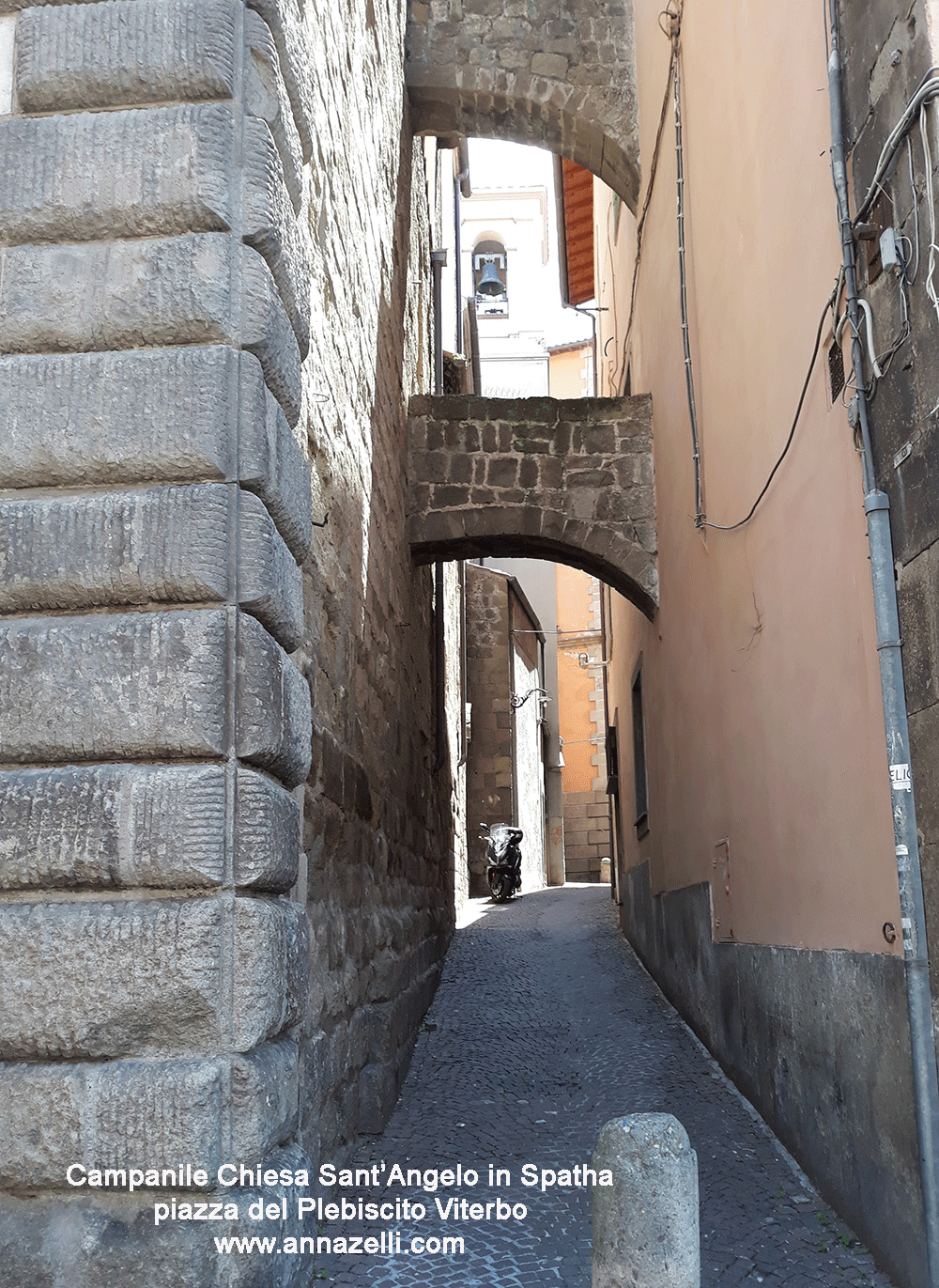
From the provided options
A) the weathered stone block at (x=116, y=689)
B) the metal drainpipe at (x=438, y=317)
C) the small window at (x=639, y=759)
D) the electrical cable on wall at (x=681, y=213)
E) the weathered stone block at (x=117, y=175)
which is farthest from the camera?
the metal drainpipe at (x=438, y=317)

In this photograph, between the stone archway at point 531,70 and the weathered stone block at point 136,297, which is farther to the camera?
the stone archway at point 531,70

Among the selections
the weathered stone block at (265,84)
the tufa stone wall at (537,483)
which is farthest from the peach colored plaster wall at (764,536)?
the weathered stone block at (265,84)

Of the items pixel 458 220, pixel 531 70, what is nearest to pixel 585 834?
pixel 458 220

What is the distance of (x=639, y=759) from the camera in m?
9.95

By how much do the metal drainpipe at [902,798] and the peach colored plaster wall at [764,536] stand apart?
0.55 ft

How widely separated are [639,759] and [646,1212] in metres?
7.72

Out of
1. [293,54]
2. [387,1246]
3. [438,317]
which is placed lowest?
[387,1246]

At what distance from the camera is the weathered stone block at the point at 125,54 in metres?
2.71

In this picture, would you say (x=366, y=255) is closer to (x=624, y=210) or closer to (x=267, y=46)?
(x=267, y=46)

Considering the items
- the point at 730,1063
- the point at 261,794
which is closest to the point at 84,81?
the point at 261,794

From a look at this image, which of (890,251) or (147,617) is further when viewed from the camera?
(890,251)

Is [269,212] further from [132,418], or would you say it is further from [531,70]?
[531,70]

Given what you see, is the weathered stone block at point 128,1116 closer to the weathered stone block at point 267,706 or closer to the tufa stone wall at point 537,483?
the weathered stone block at point 267,706

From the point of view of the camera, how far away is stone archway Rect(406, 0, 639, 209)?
8.09 metres
